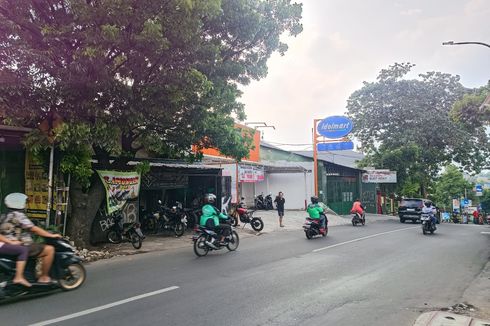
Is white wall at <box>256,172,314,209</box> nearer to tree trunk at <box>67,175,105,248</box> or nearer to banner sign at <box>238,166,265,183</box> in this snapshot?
banner sign at <box>238,166,265,183</box>

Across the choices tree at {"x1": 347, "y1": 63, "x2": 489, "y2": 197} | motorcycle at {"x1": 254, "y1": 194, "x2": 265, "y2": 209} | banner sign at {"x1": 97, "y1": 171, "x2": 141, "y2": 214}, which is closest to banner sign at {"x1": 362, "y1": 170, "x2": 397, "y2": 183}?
tree at {"x1": 347, "y1": 63, "x2": 489, "y2": 197}

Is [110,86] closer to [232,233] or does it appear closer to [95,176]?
[95,176]

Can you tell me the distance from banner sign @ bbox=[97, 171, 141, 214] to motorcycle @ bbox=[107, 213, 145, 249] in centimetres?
72

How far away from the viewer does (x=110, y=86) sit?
9977 mm

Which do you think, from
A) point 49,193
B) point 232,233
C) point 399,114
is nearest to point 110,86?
point 49,193

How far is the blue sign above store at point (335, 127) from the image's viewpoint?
2506 cm

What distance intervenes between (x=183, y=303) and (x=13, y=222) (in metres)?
3.25

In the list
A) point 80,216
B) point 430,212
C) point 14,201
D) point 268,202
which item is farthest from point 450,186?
point 14,201

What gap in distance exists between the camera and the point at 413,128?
110 ft

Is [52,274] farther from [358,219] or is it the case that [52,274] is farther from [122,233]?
[358,219]

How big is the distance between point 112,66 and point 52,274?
587cm

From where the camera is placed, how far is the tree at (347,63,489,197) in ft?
109

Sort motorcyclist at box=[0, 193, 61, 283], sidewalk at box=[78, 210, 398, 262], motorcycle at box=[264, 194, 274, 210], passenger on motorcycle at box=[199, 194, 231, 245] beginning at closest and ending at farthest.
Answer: motorcyclist at box=[0, 193, 61, 283]
sidewalk at box=[78, 210, 398, 262]
passenger on motorcycle at box=[199, 194, 231, 245]
motorcycle at box=[264, 194, 274, 210]

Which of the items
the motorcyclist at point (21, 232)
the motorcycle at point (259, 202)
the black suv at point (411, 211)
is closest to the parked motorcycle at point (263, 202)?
the motorcycle at point (259, 202)
